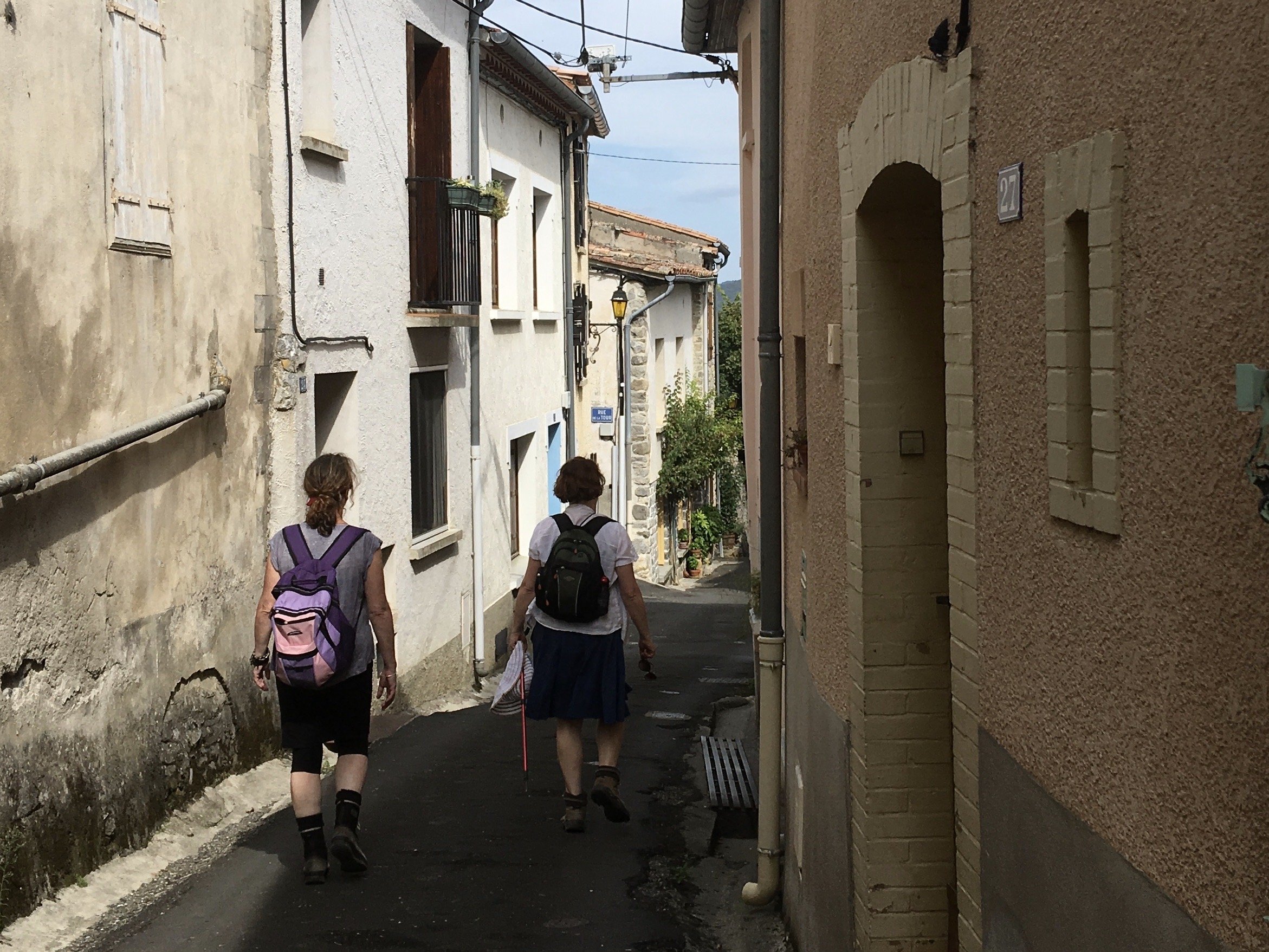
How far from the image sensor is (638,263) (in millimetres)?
21953

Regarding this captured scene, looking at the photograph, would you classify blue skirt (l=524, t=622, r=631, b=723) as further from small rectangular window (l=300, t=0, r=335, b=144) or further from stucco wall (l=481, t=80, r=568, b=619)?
stucco wall (l=481, t=80, r=568, b=619)

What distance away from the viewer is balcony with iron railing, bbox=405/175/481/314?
1141 centimetres

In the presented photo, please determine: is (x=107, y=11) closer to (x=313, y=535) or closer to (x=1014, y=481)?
(x=313, y=535)

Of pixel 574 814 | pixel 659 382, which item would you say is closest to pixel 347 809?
pixel 574 814

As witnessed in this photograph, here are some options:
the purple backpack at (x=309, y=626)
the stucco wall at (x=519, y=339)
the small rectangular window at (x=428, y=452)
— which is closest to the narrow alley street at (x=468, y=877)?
the purple backpack at (x=309, y=626)

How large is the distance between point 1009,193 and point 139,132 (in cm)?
489

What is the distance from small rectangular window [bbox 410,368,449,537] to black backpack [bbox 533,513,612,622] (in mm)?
5355

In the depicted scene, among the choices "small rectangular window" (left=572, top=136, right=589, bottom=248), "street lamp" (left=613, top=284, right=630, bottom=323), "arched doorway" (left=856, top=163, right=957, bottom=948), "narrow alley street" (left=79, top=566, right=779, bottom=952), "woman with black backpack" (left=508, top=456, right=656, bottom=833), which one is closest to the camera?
"arched doorway" (left=856, top=163, right=957, bottom=948)

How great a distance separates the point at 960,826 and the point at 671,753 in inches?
234

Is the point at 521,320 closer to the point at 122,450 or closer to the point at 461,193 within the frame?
the point at 461,193

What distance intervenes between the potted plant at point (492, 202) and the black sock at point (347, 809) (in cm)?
711

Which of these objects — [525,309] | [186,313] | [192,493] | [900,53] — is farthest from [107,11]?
[525,309]

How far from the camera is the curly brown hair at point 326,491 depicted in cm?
560

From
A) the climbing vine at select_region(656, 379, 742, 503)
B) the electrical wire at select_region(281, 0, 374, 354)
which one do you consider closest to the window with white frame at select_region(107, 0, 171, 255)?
the electrical wire at select_region(281, 0, 374, 354)
